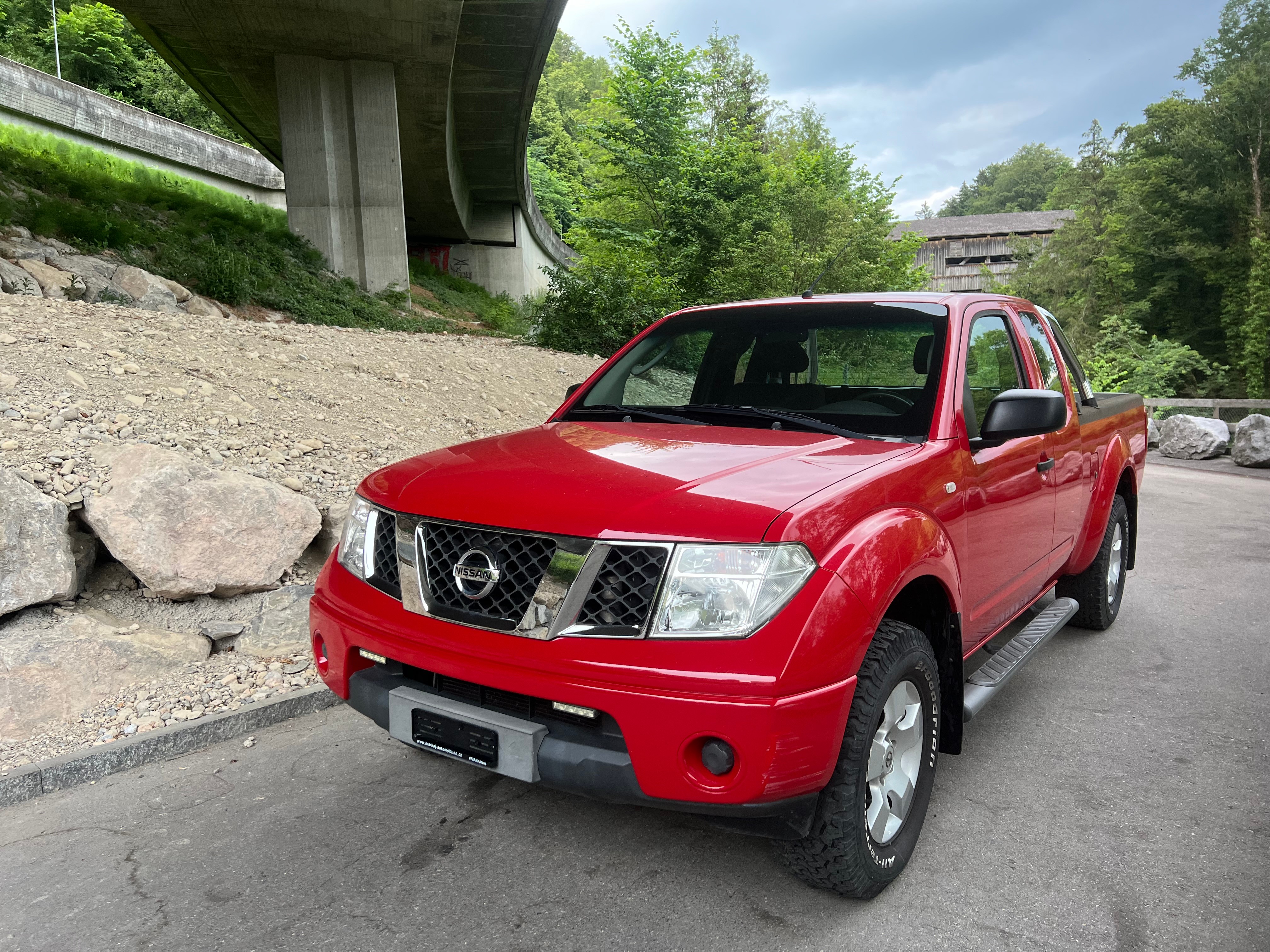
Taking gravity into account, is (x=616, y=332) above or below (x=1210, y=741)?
above

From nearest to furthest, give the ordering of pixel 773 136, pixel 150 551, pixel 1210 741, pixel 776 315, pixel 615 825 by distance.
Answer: pixel 615 825 < pixel 1210 741 < pixel 776 315 < pixel 150 551 < pixel 773 136

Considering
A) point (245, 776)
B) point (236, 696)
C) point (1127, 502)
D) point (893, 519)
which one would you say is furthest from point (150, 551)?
point (1127, 502)

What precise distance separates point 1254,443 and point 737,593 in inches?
627

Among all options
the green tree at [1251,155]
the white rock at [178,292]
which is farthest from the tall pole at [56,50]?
the green tree at [1251,155]

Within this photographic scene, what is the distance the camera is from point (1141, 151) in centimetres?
4591

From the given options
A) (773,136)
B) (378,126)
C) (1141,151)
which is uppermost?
(773,136)

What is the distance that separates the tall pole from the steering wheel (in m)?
42.1

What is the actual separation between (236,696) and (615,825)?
204 centimetres

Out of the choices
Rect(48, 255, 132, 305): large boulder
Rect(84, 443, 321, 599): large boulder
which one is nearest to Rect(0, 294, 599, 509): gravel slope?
Rect(84, 443, 321, 599): large boulder

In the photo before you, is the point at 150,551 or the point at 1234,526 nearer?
the point at 150,551

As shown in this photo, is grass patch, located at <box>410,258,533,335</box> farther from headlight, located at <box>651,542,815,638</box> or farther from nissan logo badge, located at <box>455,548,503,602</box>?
headlight, located at <box>651,542,815,638</box>

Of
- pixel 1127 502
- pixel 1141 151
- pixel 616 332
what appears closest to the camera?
pixel 1127 502

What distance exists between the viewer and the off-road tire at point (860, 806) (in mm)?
2303

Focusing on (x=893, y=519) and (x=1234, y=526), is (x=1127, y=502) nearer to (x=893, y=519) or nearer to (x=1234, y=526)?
(x=893, y=519)
